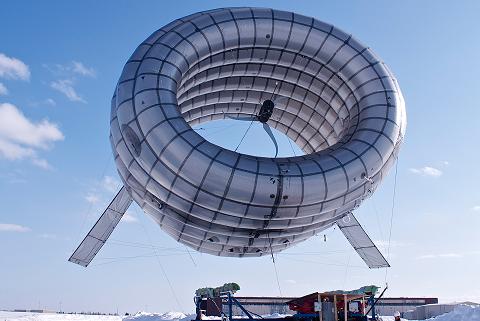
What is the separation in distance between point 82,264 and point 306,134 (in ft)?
51.5

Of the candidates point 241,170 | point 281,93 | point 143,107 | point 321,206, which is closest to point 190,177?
point 241,170

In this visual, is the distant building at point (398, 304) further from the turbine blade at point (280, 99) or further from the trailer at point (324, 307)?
the trailer at point (324, 307)

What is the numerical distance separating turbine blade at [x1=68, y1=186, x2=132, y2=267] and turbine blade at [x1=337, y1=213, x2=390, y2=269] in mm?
13167

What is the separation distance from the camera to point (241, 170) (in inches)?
655

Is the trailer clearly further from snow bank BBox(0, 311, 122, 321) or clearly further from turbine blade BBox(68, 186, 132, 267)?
snow bank BBox(0, 311, 122, 321)

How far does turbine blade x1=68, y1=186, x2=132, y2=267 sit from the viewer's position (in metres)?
26.5

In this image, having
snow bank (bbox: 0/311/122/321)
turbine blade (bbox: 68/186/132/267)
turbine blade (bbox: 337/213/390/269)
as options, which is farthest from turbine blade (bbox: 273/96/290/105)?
snow bank (bbox: 0/311/122/321)

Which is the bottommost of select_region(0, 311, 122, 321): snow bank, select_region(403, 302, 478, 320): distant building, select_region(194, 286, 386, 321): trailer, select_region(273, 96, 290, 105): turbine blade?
select_region(194, 286, 386, 321): trailer

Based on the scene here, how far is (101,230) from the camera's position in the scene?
26.8 m

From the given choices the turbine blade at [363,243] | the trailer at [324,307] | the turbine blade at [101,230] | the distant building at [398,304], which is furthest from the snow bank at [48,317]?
the distant building at [398,304]

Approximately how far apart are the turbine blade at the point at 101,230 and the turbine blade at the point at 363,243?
13167 millimetres

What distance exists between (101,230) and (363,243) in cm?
1578

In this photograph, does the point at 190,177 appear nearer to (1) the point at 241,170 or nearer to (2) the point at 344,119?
(1) the point at 241,170

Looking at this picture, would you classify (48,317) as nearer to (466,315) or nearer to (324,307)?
(324,307)
